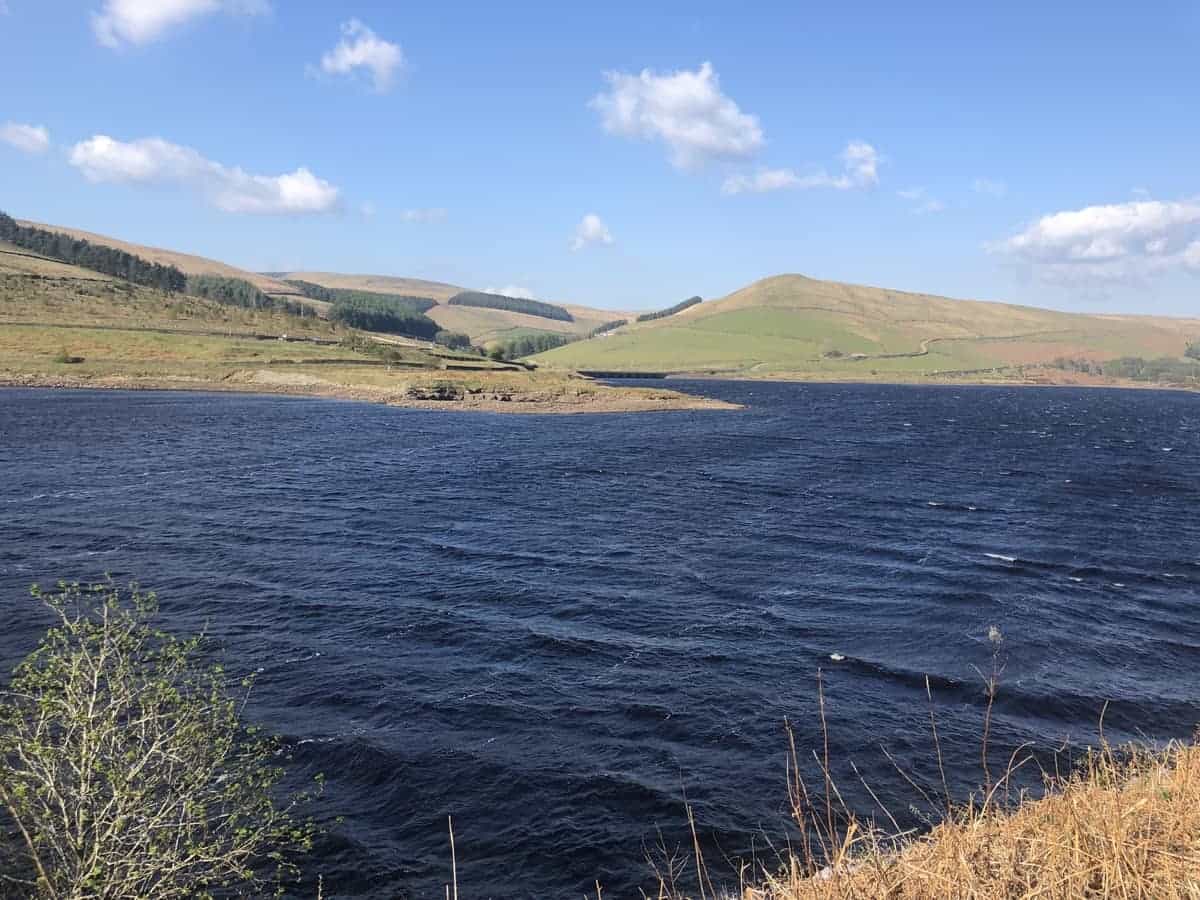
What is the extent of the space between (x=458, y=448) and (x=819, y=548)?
48064mm

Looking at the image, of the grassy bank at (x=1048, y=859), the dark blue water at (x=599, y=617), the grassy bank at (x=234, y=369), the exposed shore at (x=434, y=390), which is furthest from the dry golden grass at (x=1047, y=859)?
the grassy bank at (x=234, y=369)

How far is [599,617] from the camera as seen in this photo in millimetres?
33219

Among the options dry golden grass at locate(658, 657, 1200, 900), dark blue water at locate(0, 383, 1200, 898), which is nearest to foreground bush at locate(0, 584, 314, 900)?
dark blue water at locate(0, 383, 1200, 898)

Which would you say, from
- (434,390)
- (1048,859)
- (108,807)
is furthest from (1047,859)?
(434,390)

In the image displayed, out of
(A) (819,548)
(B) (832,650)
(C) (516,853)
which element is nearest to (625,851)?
(C) (516,853)

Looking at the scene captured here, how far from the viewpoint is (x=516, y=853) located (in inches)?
731

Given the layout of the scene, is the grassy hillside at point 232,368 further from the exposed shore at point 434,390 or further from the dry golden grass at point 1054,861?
the dry golden grass at point 1054,861

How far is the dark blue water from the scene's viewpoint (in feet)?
67.4

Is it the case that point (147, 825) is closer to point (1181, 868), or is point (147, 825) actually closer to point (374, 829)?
point (374, 829)

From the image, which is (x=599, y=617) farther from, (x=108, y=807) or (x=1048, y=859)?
(x=1048, y=859)

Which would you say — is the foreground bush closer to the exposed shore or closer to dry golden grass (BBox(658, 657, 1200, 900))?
dry golden grass (BBox(658, 657, 1200, 900))

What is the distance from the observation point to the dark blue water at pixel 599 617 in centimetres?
2053

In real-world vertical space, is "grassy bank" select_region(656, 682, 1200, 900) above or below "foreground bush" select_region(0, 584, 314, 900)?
above

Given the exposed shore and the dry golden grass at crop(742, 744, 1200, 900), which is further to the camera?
the exposed shore
